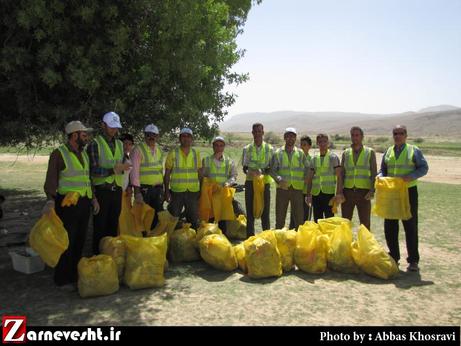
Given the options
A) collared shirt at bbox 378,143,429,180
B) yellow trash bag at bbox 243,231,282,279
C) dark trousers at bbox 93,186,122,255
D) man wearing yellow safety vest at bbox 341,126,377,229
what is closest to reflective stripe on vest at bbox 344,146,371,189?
man wearing yellow safety vest at bbox 341,126,377,229

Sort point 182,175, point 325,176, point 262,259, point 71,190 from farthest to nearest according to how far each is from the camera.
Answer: point 325,176
point 182,175
point 262,259
point 71,190

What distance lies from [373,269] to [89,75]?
4424 mm

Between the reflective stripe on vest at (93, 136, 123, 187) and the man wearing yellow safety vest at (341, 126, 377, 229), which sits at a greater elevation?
the reflective stripe on vest at (93, 136, 123, 187)

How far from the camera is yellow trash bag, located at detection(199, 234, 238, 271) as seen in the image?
5.43 metres

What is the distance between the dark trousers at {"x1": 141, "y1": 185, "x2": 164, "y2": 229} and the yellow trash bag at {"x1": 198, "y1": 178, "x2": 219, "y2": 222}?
68 centimetres

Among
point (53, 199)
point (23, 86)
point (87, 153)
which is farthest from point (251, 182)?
point (23, 86)

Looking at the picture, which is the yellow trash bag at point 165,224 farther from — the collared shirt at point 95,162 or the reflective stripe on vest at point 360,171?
the reflective stripe on vest at point 360,171

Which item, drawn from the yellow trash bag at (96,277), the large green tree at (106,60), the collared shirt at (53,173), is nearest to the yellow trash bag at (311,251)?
the yellow trash bag at (96,277)

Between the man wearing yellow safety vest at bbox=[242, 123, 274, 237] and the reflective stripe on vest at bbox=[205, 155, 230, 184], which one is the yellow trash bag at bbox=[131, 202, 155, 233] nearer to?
the reflective stripe on vest at bbox=[205, 155, 230, 184]

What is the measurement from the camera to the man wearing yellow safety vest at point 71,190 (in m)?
4.57

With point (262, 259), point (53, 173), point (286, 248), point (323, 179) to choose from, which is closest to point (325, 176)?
point (323, 179)

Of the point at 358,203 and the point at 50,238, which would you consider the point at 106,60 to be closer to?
the point at 50,238

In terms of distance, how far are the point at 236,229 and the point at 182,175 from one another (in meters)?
1.57

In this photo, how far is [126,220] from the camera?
5902mm
